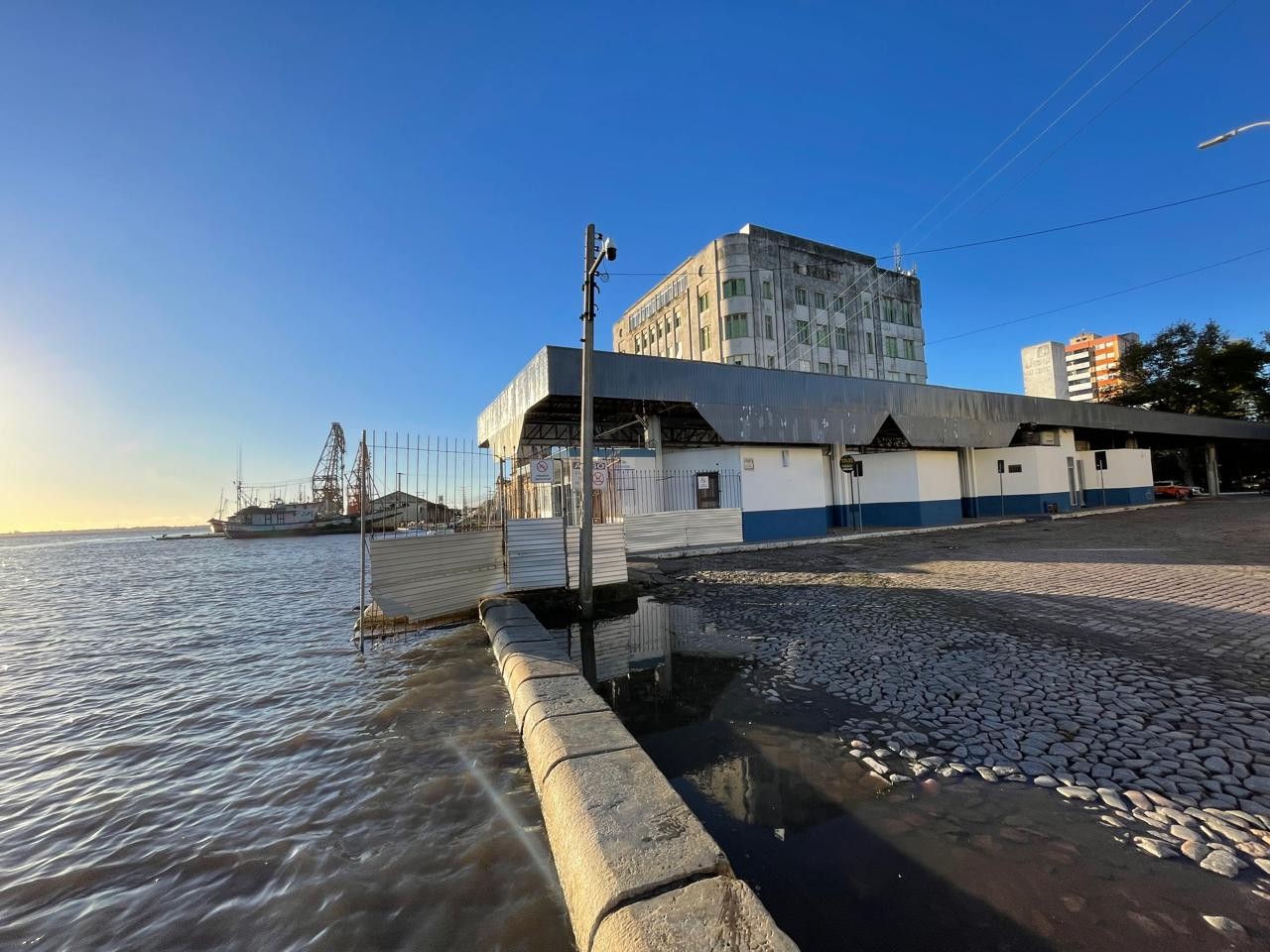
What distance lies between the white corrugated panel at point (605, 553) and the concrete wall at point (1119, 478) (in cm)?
3054

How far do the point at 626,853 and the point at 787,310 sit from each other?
4301 cm

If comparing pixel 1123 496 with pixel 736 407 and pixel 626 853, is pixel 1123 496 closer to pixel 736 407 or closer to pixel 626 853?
pixel 736 407

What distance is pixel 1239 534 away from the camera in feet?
46.0

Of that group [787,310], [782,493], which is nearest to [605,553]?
[782,493]

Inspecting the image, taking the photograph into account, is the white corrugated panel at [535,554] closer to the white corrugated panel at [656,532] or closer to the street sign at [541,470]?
the street sign at [541,470]

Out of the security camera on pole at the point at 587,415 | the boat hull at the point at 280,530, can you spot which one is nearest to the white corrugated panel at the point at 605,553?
the security camera on pole at the point at 587,415

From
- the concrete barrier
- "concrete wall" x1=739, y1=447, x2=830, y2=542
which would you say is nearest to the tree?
"concrete wall" x1=739, y1=447, x2=830, y2=542

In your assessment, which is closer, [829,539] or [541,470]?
[541,470]

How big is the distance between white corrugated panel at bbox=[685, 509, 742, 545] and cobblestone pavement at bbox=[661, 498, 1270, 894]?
4616 mm

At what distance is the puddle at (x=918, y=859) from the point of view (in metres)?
2.01

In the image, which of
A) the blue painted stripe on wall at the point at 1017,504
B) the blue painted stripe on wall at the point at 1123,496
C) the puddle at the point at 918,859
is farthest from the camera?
the blue painted stripe on wall at the point at 1123,496

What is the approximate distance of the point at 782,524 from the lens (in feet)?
57.6

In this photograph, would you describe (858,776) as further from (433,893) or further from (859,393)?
(859,393)

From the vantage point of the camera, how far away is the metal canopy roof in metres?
14.4
